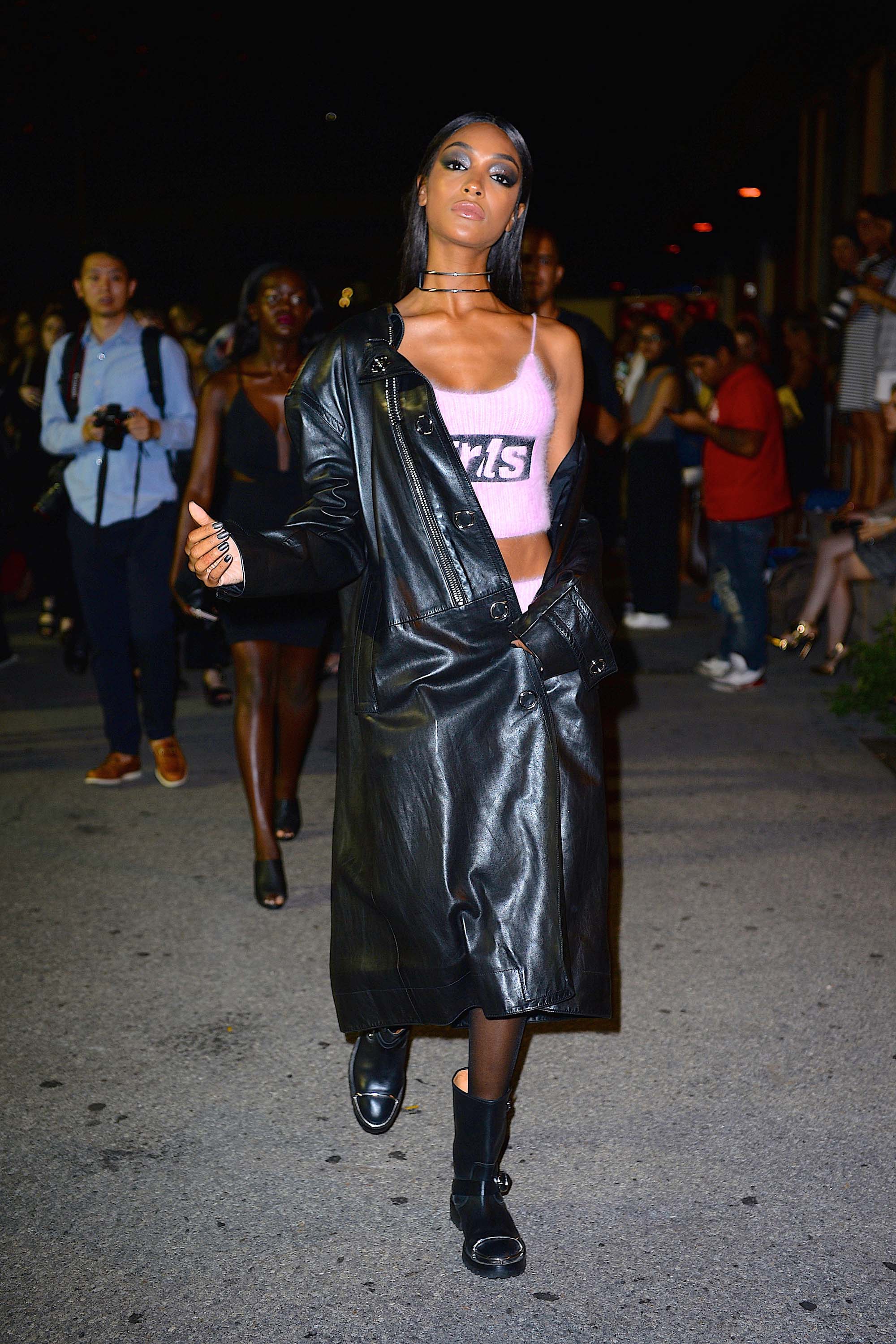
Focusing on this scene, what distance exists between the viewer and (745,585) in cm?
755

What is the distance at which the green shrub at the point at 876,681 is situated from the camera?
6.39 meters

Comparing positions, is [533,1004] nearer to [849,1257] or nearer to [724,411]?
[849,1257]

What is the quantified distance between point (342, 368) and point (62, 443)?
11.3 feet

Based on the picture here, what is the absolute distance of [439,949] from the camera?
7.84 ft

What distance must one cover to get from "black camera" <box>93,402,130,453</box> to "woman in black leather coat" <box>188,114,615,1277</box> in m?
3.04

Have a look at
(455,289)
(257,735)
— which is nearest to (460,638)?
(455,289)

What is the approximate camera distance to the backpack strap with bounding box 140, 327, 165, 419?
5.45 metres

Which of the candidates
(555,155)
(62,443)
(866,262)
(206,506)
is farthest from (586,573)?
(555,155)

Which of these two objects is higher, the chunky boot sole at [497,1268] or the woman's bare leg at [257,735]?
the woman's bare leg at [257,735]

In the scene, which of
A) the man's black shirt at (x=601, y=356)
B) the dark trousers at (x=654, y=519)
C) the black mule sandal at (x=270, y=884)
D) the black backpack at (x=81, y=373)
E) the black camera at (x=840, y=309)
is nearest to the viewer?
the black mule sandal at (x=270, y=884)

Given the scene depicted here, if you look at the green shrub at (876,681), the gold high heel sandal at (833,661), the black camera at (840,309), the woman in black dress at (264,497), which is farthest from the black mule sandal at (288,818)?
the black camera at (840,309)

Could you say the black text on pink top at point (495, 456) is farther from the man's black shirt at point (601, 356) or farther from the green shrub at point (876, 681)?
the green shrub at point (876, 681)

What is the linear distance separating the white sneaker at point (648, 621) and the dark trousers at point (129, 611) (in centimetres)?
469

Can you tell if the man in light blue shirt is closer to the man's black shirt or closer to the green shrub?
the man's black shirt
